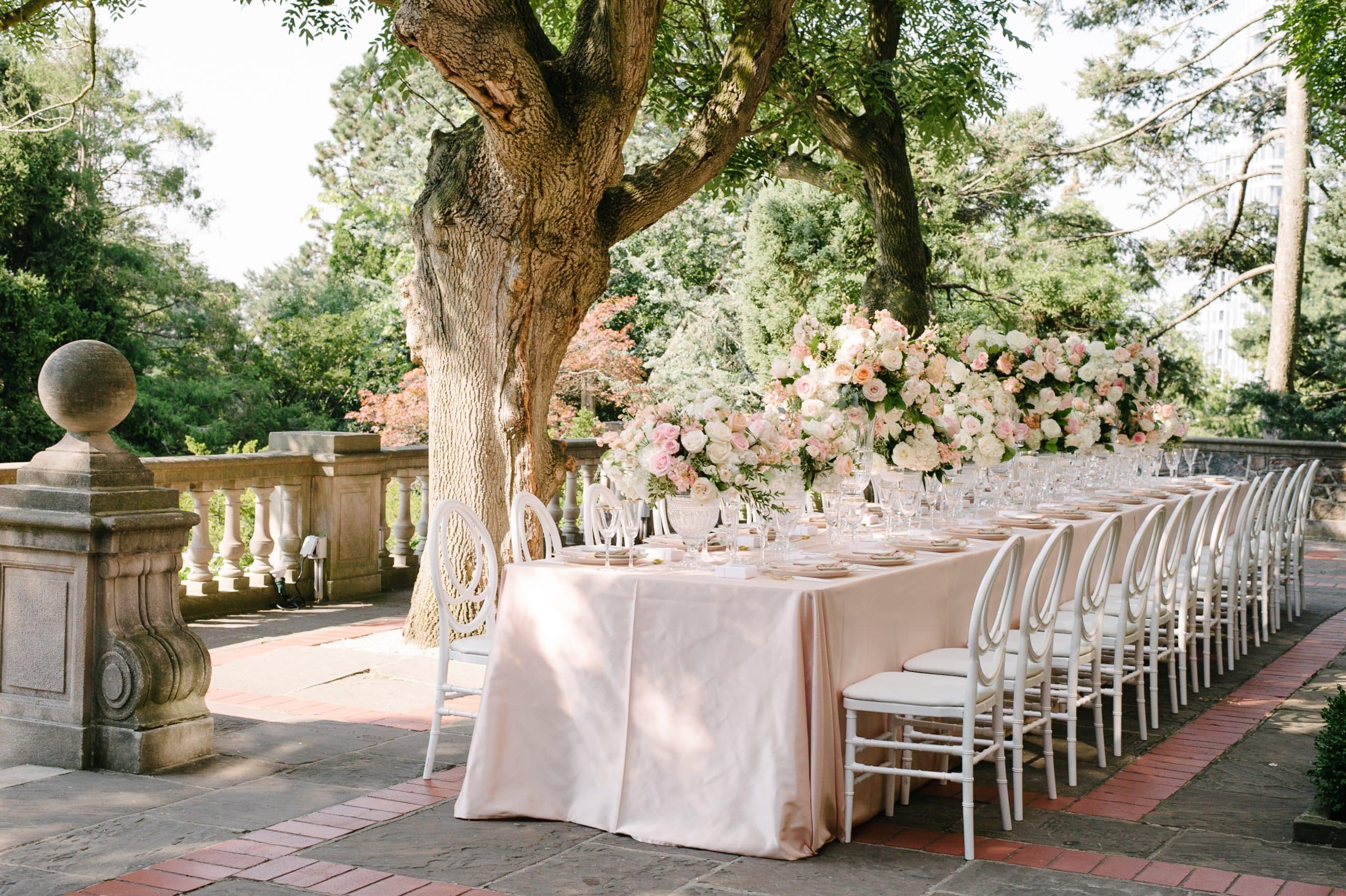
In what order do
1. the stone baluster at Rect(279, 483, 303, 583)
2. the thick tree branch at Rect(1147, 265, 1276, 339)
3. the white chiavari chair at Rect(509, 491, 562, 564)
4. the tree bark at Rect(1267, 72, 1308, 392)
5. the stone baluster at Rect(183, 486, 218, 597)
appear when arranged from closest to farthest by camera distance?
the white chiavari chair at Rect(509, 491, 562, 564)
the stone baluster at Rect(183, 486, 218, 597)
the stone baluster at Rect(279, 483, 303, 583)
the tree bark at Rect(1267, 72, 1308, 392)
the thick tree branch at Rect(1147, 265, 1276, 339)

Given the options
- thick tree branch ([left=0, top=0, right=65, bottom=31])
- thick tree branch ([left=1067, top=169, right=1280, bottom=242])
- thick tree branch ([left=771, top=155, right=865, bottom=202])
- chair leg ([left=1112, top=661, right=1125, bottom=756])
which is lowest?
chair leg ([left=1112, top=661, right=1125, bottom=756])

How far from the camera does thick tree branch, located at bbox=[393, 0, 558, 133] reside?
6.23m

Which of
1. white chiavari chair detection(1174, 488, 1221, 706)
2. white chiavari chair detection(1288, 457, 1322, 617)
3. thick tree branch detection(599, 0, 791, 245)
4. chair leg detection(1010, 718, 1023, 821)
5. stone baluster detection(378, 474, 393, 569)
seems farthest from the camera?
white chiavari chair detection(1288, 457, 1322, 617)

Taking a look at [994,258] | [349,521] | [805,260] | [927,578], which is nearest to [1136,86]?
[994,258]

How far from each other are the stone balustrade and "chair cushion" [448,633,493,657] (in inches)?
145

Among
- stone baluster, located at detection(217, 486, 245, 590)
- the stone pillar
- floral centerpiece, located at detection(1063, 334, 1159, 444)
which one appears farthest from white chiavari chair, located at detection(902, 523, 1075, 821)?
stone baluster, located at detection(217, 486, 245, 590)

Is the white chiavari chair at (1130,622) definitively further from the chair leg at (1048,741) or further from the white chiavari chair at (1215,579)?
the white chiavari chair at (1215,579)

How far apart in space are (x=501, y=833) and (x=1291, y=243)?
19.0m

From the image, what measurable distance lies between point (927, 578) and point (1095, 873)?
1.39 metres

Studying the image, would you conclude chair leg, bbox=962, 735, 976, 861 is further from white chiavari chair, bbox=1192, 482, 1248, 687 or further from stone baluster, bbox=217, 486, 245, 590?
stone baluster, bbox=217, 486, 245, 590

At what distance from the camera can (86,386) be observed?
206 inches

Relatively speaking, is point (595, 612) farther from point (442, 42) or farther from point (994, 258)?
point (994, 258)

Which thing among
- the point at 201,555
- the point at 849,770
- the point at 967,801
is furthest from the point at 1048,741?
the point at 201,555

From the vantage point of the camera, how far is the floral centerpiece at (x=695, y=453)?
4859 mm
